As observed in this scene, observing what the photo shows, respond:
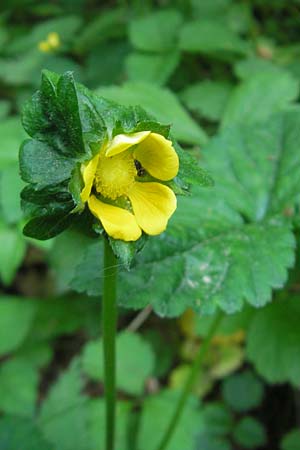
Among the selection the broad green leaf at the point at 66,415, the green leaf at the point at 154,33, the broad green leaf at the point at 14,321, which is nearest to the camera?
the broad green leaf at the point at 66,415

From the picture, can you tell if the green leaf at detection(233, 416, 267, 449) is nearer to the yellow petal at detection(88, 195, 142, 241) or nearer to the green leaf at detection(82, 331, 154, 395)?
the green leaf at detection(82, 331, 154, 395)

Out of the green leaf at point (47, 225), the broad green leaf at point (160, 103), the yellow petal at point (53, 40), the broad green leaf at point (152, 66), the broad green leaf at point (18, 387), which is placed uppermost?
the green leaf at point (47, 225)

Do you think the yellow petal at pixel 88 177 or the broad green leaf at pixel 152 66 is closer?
Answer: the yellow petal at pixel 88 177

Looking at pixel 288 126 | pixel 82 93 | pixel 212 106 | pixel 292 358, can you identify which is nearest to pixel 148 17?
pixel 212 106

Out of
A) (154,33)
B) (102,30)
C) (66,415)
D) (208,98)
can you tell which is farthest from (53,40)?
(66,415)

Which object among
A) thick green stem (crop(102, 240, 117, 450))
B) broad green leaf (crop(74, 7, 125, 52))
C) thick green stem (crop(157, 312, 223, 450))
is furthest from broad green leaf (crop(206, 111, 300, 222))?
broad green leaf (crop(74, 7, 125, 52))

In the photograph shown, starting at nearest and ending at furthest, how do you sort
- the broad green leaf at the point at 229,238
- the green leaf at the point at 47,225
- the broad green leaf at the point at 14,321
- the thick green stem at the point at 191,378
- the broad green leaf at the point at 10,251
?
the green leaf at the point at 47,225, the broad green leaf at the point at 229,238, the thick green stem at the point at 191,378, the broad green leaf at the point at 10,251, the broad green leaf at the point at 14,321

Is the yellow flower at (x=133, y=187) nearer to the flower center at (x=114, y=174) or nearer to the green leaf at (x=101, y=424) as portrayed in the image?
the flower center at (x=114, y=174)

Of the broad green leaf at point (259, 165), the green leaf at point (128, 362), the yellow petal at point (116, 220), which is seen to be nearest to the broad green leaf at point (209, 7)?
the broad green leaf at point (259, 165)
